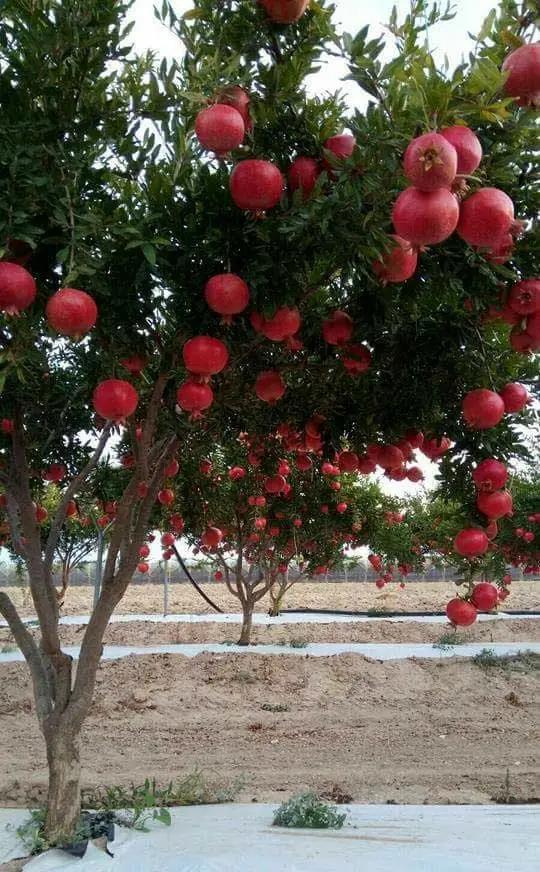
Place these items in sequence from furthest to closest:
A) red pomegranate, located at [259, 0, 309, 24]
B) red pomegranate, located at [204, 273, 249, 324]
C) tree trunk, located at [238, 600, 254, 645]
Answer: tree trunk, located at [238, 600, 254, 645], red pomegranate, located at [204, 273, 249, 324], red pomegranate, located at [259, 0, 309, 24]

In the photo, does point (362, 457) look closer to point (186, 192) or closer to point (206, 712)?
point (186, 192)

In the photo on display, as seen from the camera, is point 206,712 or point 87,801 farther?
point 206,712

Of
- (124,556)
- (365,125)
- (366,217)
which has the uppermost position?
(365,125)

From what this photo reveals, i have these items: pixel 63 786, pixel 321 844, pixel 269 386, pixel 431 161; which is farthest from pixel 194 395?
pixel 321 844

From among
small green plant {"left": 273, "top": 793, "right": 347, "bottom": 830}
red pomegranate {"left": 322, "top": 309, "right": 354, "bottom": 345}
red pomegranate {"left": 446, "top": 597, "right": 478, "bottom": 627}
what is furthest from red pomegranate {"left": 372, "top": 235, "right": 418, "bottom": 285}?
small green plant {"left": 273, "top": 793, "right": 347, "bottom": 830}

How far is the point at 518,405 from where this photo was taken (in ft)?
10.1

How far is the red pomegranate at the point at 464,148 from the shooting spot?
170 cm

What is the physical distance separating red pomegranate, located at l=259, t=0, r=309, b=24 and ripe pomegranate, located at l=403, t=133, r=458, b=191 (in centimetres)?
94

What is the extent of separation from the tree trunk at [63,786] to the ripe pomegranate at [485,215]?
3358 mm

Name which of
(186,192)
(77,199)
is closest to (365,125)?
(186,192)

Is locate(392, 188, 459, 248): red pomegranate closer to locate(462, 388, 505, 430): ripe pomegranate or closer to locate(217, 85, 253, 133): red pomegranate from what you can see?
locate(217, 85, 253, 133): red pomegranate

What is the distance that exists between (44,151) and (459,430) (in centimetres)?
222

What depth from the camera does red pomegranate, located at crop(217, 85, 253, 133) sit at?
7.39ft

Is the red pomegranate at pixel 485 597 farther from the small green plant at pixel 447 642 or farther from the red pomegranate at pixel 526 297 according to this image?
the small green plant at pixel 447 642
